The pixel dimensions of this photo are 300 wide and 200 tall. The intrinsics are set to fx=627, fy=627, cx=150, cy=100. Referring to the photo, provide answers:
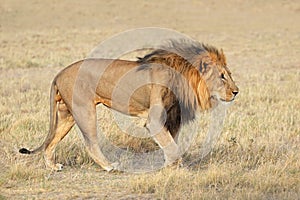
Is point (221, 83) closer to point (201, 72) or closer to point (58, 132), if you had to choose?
point (201, 72)

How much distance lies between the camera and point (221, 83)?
6.83 m

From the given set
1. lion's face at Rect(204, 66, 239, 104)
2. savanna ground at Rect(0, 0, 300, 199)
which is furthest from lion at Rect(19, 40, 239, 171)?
savanna ground at Rect(0, 0, 300, 199)

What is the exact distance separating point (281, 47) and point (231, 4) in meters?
29.1

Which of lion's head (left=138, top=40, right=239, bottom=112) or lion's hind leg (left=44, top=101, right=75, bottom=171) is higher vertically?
lion's head (left=138, top=40, right=239, bottom=112)

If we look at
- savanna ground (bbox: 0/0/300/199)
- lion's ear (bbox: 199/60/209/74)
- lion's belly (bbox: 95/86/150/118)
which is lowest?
savanna ground (bbox: 0/0/300/199)

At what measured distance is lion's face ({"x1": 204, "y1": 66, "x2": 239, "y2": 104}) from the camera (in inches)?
268

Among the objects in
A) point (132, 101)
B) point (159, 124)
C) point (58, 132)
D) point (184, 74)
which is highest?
point (184, 74)

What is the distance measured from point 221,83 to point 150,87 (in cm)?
78

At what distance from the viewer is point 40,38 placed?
32.8 meters

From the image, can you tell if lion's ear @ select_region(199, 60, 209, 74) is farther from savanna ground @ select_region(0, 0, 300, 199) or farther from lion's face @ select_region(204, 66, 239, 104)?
savanna ground @ select_region(0, 0, 300, 199)

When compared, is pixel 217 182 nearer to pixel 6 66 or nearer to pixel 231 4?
pixel 6 66

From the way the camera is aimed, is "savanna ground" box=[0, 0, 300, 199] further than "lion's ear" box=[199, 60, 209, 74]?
No

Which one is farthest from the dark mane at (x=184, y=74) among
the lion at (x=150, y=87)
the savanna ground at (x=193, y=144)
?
the savanna ground at (x=193, y=144)

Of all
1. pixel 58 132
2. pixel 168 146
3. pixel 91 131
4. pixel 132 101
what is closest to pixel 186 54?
pixel 132 101
